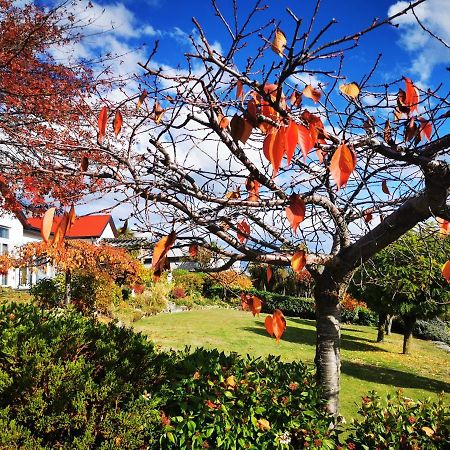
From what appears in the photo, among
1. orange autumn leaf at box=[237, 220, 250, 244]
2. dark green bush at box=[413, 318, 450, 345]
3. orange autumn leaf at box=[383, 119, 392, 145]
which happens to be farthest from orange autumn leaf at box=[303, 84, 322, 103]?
dark green bush at box=[413, 318, 450, 345]

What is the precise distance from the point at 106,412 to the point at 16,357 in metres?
0.82

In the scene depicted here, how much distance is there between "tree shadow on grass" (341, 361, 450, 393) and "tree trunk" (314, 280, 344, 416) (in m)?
7.33

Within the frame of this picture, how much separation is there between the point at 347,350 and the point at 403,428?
11536mm

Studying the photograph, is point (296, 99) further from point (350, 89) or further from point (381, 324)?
point (381, 324)

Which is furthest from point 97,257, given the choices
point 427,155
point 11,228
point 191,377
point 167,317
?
point 11,228

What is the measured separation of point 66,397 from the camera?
2.95 m

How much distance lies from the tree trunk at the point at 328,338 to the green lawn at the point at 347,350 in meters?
3.87

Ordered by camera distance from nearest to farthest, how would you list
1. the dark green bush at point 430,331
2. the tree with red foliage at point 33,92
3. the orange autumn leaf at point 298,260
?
the orange autumn leaf at point 298,260 < the tree with red foliage at point 33,92 < the dark green bush at point 430,331

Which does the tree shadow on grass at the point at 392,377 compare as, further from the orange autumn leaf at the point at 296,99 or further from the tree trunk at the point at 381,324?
the orange autumn leaf at the point at 296,99

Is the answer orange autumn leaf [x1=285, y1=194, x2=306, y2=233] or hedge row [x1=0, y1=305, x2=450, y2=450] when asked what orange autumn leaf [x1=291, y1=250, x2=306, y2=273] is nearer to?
orange autumn leaf [x1=285, y1=194, x2=306, y2=233]

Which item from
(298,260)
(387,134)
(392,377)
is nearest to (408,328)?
(392,377)

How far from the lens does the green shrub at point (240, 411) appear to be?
3215mm

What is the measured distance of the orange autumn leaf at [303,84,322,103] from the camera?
2170mm

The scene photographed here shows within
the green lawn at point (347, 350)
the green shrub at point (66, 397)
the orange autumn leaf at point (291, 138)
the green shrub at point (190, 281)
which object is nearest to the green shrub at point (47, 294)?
the green lawn at point (347, 350)
